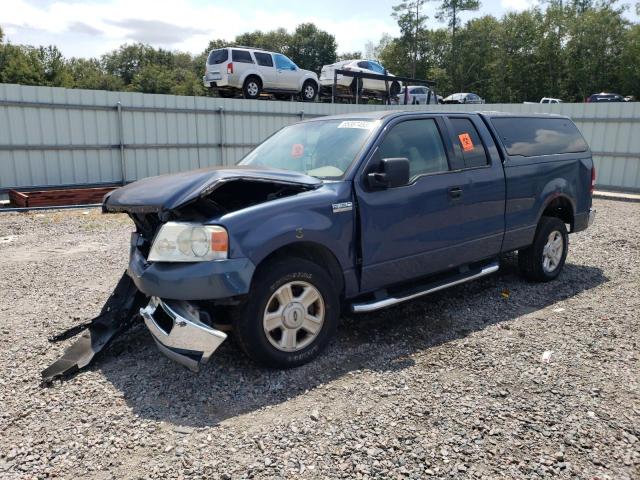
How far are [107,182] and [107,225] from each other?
377cm

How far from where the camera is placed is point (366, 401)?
127 inches

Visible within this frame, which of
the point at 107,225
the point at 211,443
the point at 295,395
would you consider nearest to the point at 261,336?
the point at 295,395

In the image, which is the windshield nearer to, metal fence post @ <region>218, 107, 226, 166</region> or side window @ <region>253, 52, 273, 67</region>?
metal fence post @ <region>218, 107, 226, 166</region>

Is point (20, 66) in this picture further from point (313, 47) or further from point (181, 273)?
point (181, 273)

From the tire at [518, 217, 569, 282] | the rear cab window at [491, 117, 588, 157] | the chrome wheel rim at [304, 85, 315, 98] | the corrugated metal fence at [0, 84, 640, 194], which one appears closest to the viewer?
the rear cab window at [491, 117, 588, 157]

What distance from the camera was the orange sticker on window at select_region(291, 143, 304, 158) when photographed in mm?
4394

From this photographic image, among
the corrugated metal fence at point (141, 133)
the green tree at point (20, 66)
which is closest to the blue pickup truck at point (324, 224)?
the corrugated metal fence at point (141, 133)

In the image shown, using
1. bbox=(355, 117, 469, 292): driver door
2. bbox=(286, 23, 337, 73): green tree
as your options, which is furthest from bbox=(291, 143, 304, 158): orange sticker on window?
bbox=(286, 23, 337, 73): green tree

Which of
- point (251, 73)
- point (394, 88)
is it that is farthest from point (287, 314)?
point (394, 88)

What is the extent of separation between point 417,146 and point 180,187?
213 centimetres

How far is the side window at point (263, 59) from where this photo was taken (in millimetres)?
18438

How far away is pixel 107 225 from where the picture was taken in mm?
9438

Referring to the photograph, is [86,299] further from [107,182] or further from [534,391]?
[107,182]

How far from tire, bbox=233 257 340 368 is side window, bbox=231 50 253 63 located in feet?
52.5
